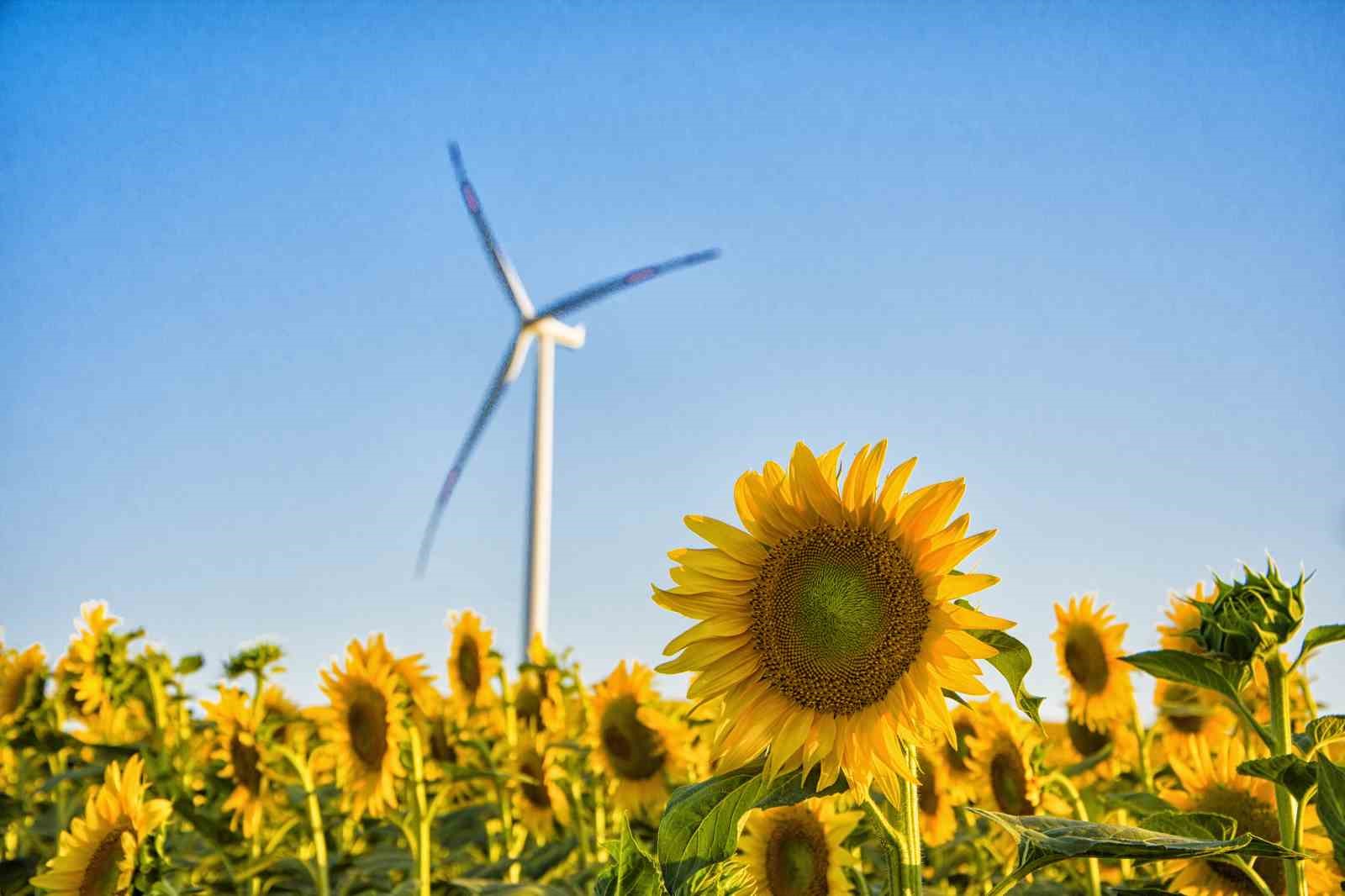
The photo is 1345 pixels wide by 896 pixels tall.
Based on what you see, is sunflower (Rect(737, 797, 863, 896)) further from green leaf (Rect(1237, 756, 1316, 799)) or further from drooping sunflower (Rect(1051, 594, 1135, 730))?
drooping sunflower (Rect(1051, 594, 1135, 730))

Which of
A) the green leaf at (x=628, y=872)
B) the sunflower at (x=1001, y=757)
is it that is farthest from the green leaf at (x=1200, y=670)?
the sunflower at (x=1001, y=757)

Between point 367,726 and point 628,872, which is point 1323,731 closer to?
point 628,872

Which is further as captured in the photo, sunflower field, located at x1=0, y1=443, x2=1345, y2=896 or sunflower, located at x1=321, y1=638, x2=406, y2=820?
sunflower, located at x1=321, y1=638, x2=406, y2=820

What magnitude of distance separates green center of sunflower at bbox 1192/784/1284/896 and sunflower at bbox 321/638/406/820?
2.88 m

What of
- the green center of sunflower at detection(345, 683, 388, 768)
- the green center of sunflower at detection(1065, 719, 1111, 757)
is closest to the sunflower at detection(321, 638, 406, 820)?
the green center of sunflower at detection(345, 683, 388, 768)

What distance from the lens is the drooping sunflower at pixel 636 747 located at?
5.23 metres

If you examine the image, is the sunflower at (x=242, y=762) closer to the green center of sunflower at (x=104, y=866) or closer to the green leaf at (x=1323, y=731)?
the green center of sunflower at (x=104, y=866)

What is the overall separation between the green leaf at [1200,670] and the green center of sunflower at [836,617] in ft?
1.42

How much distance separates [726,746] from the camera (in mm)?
2051

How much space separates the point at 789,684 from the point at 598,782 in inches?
136

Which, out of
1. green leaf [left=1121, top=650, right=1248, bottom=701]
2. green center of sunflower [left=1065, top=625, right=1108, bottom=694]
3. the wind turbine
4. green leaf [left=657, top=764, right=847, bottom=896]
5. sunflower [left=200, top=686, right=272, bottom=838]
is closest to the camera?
green leaf [left=657, top=764, right=847, bottom=896]

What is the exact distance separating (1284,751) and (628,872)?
4.19ft

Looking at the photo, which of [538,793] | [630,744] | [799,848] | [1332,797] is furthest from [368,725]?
[1332,797]

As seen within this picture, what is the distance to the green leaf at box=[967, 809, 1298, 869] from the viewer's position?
5.13 feet
